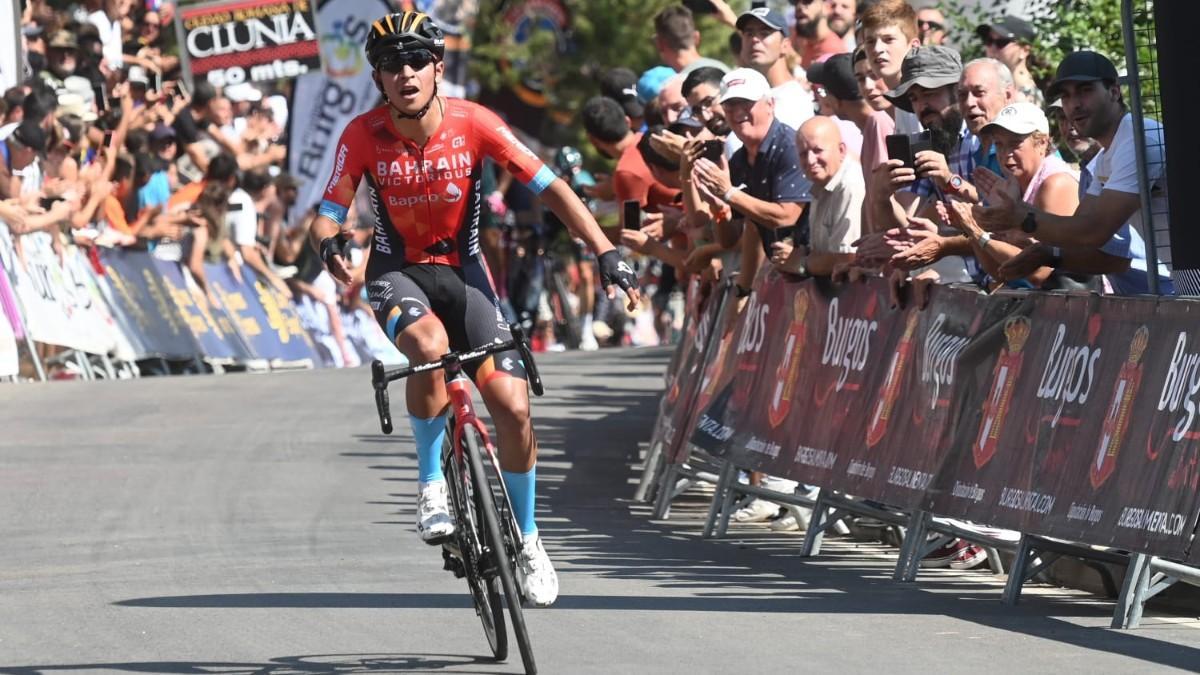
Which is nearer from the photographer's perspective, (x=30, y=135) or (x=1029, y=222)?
(x=1029, y=222)

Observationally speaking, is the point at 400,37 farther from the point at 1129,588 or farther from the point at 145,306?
the point at 145,306

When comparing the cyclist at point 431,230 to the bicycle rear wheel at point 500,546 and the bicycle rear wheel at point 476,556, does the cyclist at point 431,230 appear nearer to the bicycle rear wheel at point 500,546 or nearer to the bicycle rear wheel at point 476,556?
the bicycle rear wheel at point 476,556

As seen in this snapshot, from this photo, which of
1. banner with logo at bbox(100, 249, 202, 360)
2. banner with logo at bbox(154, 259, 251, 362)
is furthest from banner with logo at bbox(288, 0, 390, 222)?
banner with logo at bbox(100, 249, 202, 360)

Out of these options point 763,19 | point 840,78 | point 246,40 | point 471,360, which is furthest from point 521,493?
point 246,40

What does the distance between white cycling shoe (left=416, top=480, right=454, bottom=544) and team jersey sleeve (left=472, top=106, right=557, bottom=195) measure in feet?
3.87

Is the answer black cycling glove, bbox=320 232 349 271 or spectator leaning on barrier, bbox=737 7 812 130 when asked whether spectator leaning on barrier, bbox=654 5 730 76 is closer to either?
spectator leaning on barrier, bbox=737 7 812 130

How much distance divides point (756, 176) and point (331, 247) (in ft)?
15.3

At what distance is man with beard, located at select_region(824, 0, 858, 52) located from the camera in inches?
629

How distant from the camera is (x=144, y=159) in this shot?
24672mm

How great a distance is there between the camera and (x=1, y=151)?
69.6 feet

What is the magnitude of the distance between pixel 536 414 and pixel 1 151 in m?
5.25

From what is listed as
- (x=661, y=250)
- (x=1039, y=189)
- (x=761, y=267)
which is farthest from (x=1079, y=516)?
(x=661, y=250)

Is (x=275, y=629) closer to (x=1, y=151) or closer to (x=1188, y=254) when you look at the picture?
(x=1188, y=254)

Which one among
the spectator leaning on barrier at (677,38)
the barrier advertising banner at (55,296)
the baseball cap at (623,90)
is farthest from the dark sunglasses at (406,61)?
the barrier advertising banner at (55,296)
